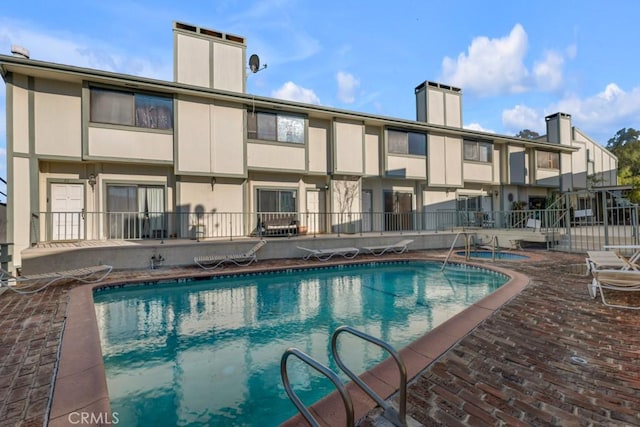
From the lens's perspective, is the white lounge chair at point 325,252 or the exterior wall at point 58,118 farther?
the white lounge chair at point 325,252

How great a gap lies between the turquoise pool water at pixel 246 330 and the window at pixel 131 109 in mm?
6442

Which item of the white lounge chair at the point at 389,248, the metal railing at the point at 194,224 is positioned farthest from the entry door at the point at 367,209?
the white lounge chair at the point at 389,248

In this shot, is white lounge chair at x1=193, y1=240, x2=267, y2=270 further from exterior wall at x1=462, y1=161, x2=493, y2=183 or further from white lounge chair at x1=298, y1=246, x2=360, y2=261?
exterior wall at x1=462, y1=161, x2=493, y2=183

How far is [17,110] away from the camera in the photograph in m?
10.0

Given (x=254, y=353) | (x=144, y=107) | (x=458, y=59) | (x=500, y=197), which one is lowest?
(x=254, y=353)

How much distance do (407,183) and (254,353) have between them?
14684mm

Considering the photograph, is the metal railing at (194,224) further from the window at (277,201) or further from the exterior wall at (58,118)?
the exterior wall at (58,118)

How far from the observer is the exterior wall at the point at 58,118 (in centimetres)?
1032

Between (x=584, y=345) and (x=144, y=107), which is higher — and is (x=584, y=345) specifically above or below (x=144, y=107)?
below

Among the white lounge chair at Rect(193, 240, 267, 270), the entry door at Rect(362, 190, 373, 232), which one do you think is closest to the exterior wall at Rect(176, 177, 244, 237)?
the white lounge chair at Rect(193, 240, 267, 270)

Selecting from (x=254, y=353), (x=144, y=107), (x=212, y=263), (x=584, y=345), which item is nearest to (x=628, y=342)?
(x=584, y=345)

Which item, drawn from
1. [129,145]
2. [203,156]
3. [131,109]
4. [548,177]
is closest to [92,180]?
[129,145]

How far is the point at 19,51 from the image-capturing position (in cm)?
983

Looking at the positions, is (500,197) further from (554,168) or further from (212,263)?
(212,263)
